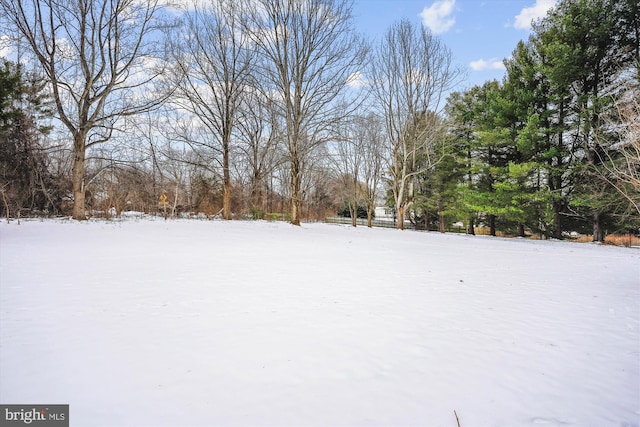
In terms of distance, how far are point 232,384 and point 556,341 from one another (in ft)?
10.0

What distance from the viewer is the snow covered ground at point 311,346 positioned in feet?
6.38

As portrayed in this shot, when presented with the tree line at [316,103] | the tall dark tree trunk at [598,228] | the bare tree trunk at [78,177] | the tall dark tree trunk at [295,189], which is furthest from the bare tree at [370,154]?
the bare tree trunk at [78,177]

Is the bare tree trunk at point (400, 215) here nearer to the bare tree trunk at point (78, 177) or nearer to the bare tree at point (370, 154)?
the bare tree at point (370, 154)

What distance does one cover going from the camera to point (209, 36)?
16.0 meters

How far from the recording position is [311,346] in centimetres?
275

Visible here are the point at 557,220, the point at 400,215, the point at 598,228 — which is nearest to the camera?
the point at 598,228

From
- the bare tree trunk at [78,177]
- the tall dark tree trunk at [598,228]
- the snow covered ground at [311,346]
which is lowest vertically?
the snow covered ground at [311,346]

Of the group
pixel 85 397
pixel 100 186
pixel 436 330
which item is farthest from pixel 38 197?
pixel 436 330

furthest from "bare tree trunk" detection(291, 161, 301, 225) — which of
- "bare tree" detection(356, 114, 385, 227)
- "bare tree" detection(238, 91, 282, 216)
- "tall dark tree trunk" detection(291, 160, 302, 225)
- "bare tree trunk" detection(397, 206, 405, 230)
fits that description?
"bare tree" detection(356, 114, 385, 227)

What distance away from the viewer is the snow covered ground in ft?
6.38

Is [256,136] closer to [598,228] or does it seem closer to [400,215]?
[400,215]

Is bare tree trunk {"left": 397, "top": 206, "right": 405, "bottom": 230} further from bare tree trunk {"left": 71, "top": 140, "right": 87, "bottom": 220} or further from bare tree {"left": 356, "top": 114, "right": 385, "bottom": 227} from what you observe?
bare tree trunk {"left": 71, "top": 140, "right": 87, "bottom": 220}

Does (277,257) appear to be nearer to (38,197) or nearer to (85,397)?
(85,397)

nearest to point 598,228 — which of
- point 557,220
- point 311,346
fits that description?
point 557,220
